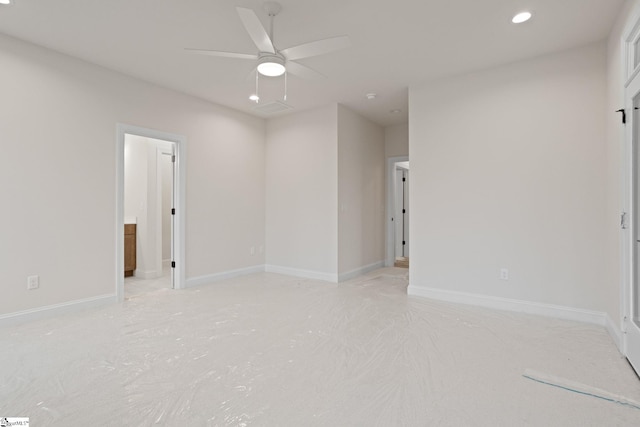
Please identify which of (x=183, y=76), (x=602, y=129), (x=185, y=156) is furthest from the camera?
(x=185, y=156)

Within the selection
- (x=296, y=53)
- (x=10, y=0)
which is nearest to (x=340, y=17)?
(x=296, y=53)

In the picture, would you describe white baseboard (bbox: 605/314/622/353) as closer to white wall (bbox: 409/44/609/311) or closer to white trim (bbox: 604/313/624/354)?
white trim (bbox: 604/313/624/354)

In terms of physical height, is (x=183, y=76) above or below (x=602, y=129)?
above

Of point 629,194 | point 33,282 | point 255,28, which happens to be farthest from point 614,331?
point 33,282

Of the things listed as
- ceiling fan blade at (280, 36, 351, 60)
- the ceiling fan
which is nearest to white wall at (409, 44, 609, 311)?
the ceiling fan

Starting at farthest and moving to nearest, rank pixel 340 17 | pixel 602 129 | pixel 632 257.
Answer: pixel 602 129 → pixel 340 17 → pixel 632 257

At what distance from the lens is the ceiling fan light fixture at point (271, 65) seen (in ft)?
8.20

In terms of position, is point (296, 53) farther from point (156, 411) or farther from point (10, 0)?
point (156, 411)

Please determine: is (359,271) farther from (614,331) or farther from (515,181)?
(614,331)

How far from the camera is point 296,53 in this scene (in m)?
2.47

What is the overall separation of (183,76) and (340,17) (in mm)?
2258

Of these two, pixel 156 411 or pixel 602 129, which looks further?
pixel 602 129

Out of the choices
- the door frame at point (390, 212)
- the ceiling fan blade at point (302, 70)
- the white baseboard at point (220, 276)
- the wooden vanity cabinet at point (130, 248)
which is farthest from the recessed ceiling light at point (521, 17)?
the wooden vanity cabinet at point (130, 248)

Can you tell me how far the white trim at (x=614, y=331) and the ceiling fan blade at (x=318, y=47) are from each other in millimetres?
3124
